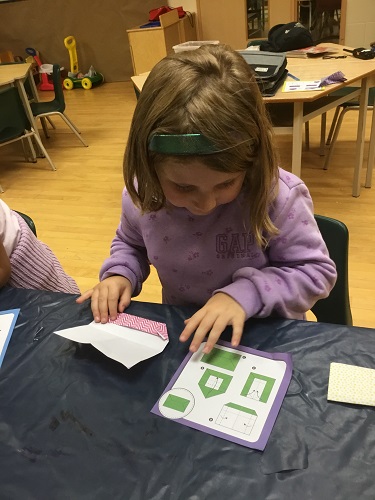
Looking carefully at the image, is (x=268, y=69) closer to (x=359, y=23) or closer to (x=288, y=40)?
(x=288, y=40)

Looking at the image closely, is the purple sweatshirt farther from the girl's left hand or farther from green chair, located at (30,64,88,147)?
green chair, located at (30,64,88,147)

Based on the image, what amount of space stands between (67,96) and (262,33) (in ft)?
8.15

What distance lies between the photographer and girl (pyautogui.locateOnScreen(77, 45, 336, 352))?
0.71m

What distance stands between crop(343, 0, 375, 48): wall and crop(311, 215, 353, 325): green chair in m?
4.06

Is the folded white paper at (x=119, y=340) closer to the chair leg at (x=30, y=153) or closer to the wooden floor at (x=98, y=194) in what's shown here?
the wooden floor at (x=98, y=194)

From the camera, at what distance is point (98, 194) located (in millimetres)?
3221

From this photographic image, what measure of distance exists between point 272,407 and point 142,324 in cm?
30

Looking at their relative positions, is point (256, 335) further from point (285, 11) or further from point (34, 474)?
point (285, 11)

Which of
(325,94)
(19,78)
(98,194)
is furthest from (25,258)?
(19,78)

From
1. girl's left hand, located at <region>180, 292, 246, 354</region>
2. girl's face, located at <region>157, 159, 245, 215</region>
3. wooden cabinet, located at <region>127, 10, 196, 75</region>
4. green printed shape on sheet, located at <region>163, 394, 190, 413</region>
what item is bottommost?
wooden cabinet, located at <region>127, 10, 196, 75</region>

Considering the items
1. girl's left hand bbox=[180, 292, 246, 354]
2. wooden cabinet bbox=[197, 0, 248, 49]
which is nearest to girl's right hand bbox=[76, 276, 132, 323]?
girl's left hand bbox=[180, 292, 246, 354]

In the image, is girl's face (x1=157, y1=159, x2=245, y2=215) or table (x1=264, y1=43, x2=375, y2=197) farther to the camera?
table (x1=264, y1=43, x2=375, y2=197)

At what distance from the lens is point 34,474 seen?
66 centimetres

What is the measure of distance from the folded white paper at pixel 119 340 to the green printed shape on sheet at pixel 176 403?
0.10 meters
